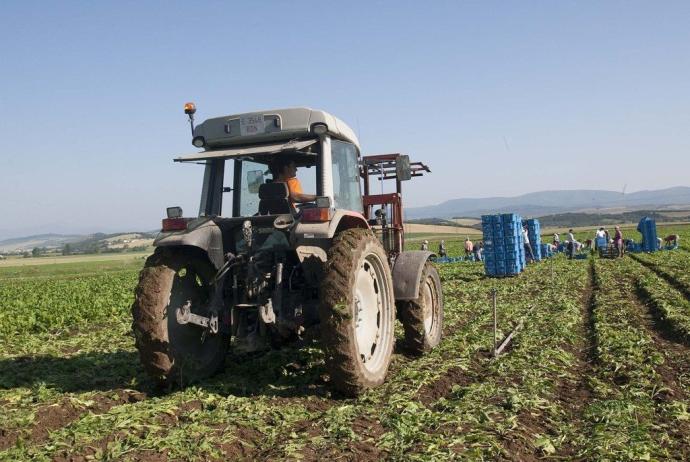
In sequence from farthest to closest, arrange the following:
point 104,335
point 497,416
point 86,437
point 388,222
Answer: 1. point 104,335
2. point 388,222
3. point 497,416
4. point 86,437

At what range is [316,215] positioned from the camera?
582 centimetres

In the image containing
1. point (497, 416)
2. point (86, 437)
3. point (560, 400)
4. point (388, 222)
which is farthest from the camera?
point (388, 222)

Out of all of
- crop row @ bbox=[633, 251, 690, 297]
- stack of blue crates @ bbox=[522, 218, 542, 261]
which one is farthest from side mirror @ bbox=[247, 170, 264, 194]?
stack of blue crates @ bbox=[522, 218, 542, 261]

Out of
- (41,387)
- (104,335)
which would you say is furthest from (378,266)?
(104,335)

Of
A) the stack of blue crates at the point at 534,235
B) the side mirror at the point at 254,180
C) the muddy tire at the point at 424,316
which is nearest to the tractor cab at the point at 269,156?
the side mirror at the point at 254,180

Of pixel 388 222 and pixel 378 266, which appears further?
pixel 388 222

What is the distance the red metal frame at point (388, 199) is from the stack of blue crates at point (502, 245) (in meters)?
13.9

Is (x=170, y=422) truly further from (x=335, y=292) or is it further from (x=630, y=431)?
(x=630, y=431)

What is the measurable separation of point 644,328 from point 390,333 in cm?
594

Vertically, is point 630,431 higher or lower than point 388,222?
lower

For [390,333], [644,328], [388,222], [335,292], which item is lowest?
[644,328]

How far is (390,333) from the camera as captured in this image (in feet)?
22.1

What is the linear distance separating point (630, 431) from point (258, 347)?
11.5ft

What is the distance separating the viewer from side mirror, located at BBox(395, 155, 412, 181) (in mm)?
8228
